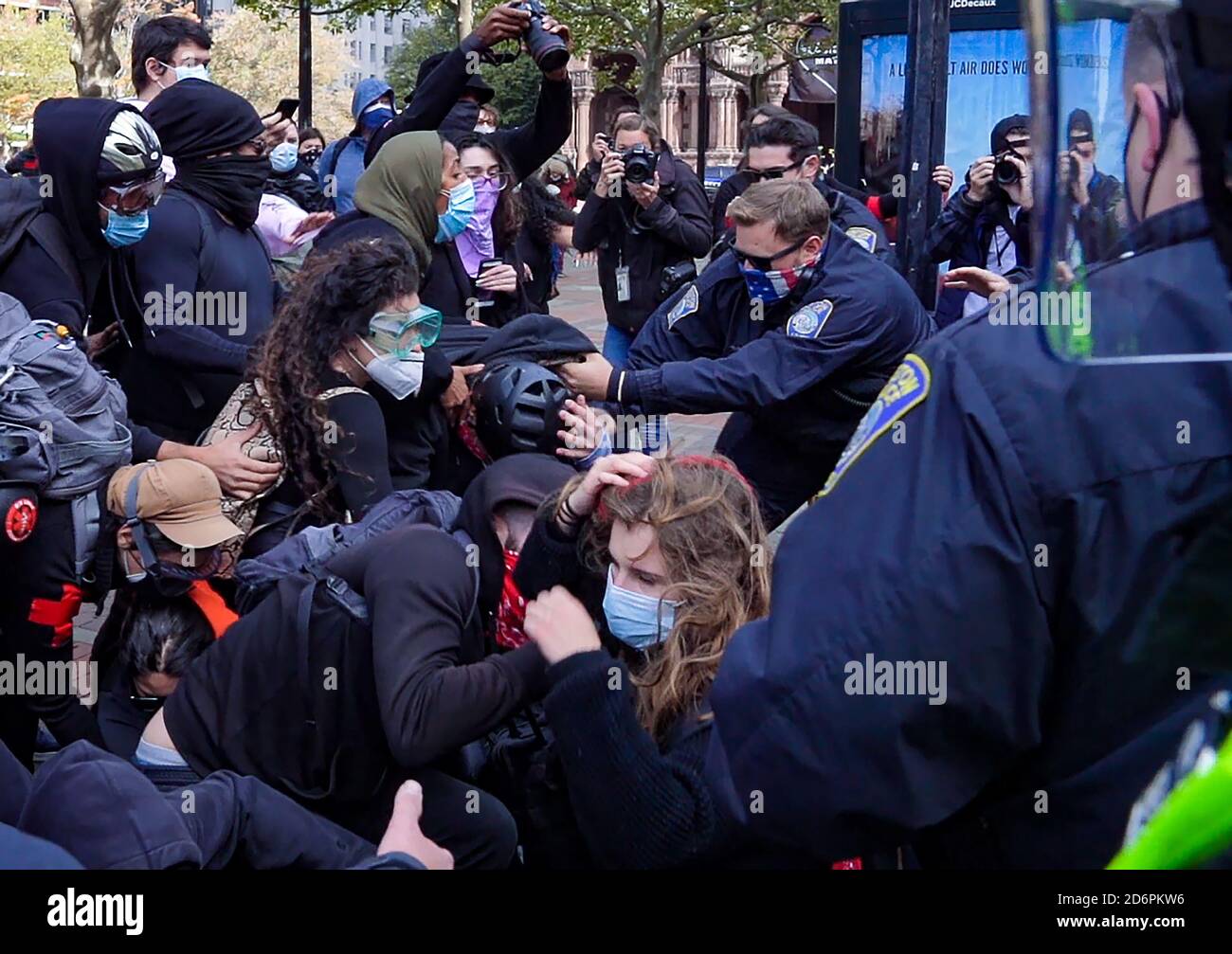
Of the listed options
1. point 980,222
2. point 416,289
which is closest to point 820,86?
point 980,222

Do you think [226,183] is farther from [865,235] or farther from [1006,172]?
[1006,172]

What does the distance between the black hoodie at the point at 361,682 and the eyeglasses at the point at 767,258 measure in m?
1.82

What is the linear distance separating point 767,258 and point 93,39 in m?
11.5

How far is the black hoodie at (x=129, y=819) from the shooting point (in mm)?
2004

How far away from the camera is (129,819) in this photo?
6.72ft

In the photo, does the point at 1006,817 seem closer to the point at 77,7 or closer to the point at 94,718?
the point at 94,718

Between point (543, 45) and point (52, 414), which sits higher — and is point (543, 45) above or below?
above

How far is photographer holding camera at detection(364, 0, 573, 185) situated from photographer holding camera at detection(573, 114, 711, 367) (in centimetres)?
174

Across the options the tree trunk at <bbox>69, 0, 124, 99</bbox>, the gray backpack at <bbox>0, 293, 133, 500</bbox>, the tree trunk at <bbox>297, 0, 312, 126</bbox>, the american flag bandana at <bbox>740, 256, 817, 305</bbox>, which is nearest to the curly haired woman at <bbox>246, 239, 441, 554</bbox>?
the gray backpack at <bbox>0, 293, 133, 500</bbox>

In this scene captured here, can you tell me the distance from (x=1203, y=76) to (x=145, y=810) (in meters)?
1.66

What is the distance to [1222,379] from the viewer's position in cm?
117

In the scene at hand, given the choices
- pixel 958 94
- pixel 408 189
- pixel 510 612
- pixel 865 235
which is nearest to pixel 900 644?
pixel 510 612

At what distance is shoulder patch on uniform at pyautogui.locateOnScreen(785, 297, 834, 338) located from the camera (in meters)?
4.32

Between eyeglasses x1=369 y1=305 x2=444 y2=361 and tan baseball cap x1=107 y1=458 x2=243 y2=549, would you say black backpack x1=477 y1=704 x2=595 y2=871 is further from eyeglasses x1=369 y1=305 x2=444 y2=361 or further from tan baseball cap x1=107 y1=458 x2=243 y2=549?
eyeglasses x1=369 y1=305 x2=444 y2=361
